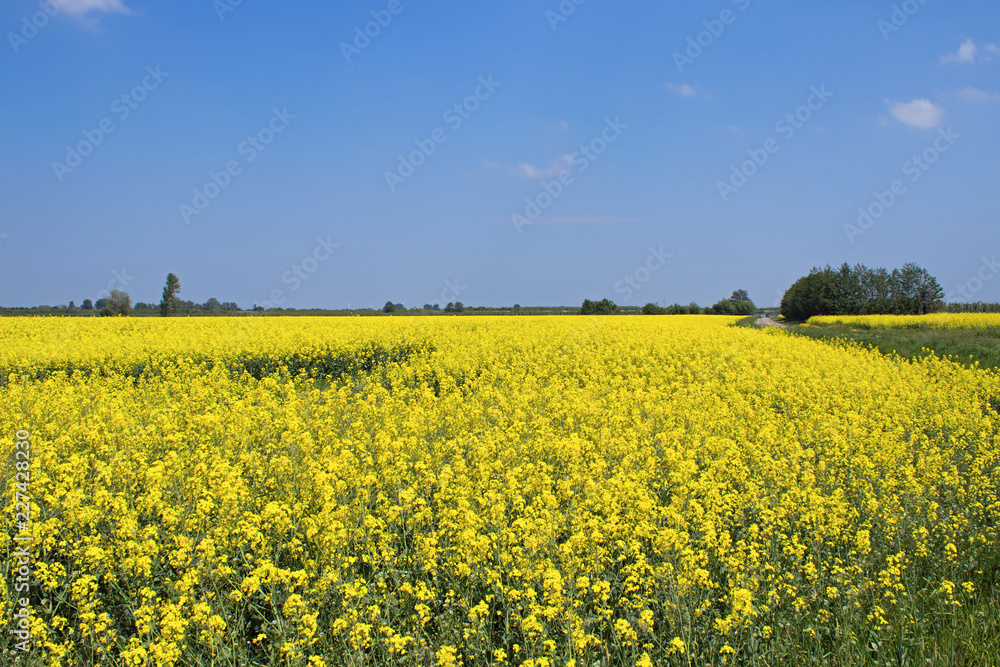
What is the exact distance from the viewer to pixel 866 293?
59.3 metres

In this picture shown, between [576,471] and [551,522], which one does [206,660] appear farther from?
[576,471]

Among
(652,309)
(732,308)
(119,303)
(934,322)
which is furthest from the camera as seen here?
(732,308)

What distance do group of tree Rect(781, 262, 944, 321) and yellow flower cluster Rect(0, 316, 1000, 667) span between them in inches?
2267

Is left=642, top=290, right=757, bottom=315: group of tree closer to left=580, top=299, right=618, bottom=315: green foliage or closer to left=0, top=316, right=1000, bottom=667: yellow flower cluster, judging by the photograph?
left=580, top=299, right=618, bottom=315: green foliage

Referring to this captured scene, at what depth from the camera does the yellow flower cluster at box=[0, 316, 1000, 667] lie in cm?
341

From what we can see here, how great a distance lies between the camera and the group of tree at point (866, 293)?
55.4 meters

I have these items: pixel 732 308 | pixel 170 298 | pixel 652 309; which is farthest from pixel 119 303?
pixel 732 308

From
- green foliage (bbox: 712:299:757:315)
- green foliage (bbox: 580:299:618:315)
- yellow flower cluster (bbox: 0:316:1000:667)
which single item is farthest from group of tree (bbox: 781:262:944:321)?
yellow flower cluster (bbox: 0:316:1000:667)

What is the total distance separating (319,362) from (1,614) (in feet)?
40.4

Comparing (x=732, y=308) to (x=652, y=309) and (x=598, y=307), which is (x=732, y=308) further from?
(x=598, y=307)

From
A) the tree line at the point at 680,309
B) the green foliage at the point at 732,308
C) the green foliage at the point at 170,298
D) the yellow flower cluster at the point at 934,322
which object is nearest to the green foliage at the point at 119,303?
the green foliage at the point at 170,298

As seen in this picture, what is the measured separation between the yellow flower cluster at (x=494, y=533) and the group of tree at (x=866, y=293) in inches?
2267

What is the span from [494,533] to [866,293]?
68.1m

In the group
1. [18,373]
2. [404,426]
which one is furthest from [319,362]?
[404,426]
